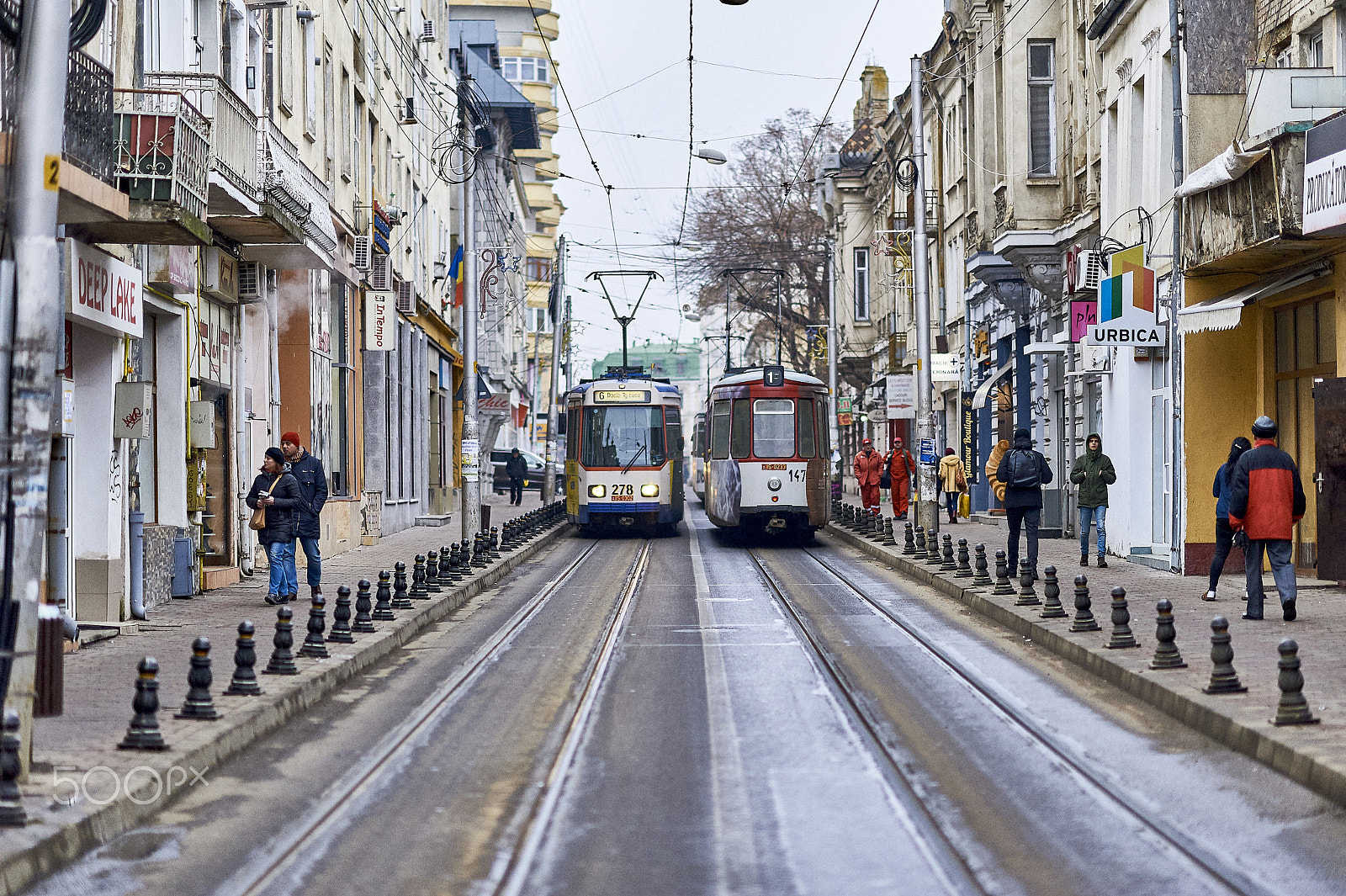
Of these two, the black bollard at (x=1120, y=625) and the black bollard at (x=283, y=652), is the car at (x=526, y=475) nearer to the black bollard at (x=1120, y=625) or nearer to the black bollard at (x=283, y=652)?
the black bollard at (x=1120, y=625)

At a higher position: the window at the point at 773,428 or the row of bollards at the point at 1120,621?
the window at the point at 773,428

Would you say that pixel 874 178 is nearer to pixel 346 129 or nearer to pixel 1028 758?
pixel 346 129

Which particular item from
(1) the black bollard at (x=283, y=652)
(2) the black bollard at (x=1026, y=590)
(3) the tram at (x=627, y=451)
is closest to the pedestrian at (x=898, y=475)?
(3) the tram at (x=627, y=451)

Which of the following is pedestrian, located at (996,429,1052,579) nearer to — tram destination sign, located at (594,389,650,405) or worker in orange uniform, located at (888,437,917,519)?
tram destination sign, located at (594,389,650,405)

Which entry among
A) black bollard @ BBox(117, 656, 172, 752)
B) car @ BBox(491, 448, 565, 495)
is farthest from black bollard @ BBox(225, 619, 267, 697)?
car @ BBox(491, 448, 565, 495)

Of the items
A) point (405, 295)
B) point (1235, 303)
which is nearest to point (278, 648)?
point (1235, 303)

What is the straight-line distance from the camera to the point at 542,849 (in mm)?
6504

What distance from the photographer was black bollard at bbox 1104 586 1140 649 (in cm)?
1209

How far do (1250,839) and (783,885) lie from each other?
2049 mm

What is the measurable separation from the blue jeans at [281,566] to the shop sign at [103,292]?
9.62 feet

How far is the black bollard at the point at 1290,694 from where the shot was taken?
8.59 metres

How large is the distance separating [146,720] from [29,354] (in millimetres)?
1918

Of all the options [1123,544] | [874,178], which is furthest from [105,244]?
[874,178]

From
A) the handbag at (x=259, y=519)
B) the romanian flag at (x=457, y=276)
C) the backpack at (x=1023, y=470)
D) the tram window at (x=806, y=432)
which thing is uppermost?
the romanian flag at (x=457, y=276)
